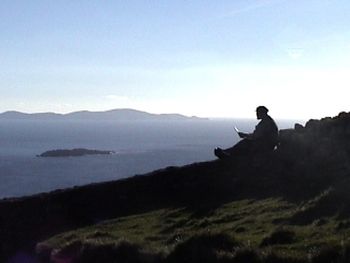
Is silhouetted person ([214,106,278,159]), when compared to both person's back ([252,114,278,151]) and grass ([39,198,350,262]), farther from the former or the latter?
grass ([39,198,350,262])

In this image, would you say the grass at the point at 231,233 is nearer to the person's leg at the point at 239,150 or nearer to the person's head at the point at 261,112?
the person's leg at the point at 239,150

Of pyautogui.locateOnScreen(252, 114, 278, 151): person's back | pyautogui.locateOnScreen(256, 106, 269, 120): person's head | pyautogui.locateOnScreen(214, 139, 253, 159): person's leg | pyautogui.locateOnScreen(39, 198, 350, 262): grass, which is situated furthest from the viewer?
pyautogui.locateOnScreen(256, 106, 269, 120): person's head

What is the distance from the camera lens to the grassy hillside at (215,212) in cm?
1684

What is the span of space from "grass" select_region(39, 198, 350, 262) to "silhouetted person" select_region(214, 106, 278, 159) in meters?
10.8

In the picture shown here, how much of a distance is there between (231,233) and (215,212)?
848 cm

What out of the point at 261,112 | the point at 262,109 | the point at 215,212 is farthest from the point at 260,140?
the point at 215,212

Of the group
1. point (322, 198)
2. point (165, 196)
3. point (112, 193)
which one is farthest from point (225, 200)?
point (322, 198)

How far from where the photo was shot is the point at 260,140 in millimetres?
40531

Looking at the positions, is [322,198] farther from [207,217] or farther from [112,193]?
[112,193]

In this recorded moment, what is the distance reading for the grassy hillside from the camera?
16.8 meters

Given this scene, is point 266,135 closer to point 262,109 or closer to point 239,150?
point 262,109

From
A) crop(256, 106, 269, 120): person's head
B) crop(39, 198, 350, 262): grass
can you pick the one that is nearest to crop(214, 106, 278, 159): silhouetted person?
crop(256, 106, 269, 120): person's head

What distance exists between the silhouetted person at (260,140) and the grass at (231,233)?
10.8 m

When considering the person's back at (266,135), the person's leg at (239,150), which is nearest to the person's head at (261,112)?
the person's back at (266,135)
